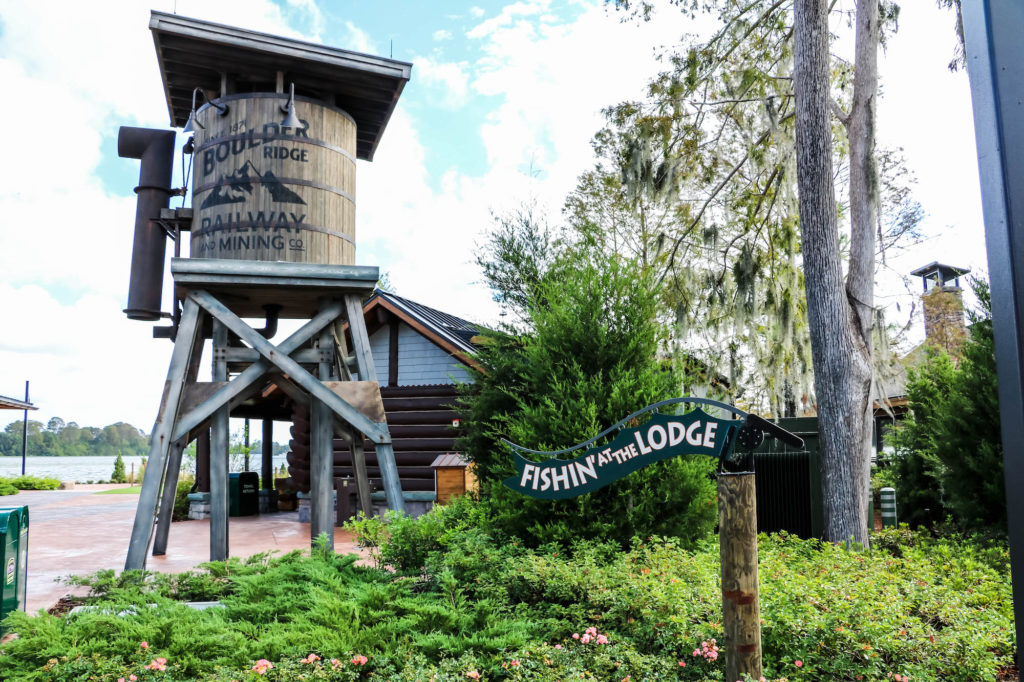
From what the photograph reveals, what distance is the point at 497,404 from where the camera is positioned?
7.91 metres

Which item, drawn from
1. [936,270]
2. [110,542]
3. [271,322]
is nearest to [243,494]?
[110,542]

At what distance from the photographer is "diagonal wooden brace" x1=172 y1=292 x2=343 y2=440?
23.6 feet

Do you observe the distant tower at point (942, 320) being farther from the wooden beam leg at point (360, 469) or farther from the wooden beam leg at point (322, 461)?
the wooden beam leg at point (322, 461)

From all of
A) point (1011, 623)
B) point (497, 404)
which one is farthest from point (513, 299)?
point (1011, 623)

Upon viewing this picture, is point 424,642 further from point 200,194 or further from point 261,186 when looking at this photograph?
point 200,194

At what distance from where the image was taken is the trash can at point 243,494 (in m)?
14.5

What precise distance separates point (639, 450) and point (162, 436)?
524 cm

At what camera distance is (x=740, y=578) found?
3625 mm

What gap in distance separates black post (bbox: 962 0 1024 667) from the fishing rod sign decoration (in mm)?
1508

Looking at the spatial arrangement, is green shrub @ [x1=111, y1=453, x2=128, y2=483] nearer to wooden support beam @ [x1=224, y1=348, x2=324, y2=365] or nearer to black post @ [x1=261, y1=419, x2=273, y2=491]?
black post @ [x1=261, y1=419, x2=273, y2=491]

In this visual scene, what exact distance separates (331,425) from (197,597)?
96.8 inches

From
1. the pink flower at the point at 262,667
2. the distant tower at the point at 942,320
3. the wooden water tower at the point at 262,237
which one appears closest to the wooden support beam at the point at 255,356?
the wooden water tower at the point at 262,237

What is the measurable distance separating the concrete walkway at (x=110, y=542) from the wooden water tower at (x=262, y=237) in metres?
1.09

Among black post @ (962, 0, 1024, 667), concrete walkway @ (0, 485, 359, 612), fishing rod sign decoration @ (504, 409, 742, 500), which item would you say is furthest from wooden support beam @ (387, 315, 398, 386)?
black post @ (962, 0, 1024, 667)
